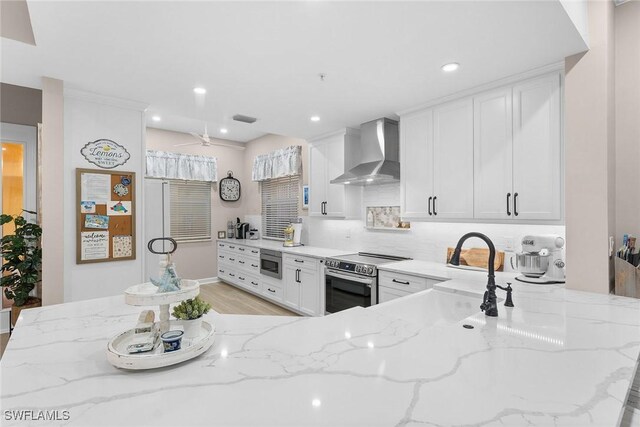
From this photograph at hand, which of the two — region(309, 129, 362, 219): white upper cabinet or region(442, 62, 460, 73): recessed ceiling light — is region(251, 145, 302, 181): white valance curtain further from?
region(442, 62, 460, 73): recessed ceiling light

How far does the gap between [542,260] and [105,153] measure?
381 centimetres

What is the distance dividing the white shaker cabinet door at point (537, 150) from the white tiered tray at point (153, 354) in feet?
7.91

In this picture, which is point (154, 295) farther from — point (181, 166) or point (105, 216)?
point (181, 166)

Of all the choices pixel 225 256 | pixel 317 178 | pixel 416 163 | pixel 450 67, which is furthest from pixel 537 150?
pixel 225 256

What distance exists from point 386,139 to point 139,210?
2.71 metres

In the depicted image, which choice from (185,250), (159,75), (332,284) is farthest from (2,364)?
(185,250)

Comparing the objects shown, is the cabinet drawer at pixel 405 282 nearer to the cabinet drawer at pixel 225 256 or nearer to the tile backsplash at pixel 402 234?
the tile backsplash at pixel 402 234

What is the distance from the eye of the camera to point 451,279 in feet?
8.14

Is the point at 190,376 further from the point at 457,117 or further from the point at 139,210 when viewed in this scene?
the point at 457,117

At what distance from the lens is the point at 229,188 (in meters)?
6.37

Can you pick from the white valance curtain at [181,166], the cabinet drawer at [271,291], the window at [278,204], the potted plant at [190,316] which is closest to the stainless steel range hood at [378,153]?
the window at [278,204]

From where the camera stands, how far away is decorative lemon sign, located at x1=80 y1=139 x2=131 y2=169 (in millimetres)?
2842

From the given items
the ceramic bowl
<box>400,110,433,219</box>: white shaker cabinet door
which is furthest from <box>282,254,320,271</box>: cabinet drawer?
the ceramic bowl

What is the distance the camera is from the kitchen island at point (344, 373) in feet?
2.51
